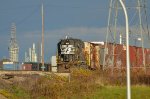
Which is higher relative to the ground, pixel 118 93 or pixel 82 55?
pixel 82 55

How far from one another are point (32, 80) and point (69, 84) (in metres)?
3.73

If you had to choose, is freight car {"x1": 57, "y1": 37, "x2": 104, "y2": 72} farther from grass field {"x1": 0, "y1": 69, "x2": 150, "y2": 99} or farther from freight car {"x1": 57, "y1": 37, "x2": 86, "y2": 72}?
grass field {"x1": 0, "y1": 69, "x2": 150, "y2": 99}

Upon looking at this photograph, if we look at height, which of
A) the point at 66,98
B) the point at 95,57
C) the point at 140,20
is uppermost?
the point at 140,20

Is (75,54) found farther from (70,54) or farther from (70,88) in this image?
(70,88)

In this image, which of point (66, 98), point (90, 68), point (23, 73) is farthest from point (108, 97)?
point (90, 68)

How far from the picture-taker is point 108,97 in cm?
2891

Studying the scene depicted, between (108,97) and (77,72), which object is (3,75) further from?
(108,97)

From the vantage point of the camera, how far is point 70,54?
156 feet

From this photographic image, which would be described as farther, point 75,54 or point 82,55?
point 82,55

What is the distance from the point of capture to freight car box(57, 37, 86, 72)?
47.4 metres

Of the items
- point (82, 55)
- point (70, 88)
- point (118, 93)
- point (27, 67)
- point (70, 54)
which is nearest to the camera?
point (118, 93)

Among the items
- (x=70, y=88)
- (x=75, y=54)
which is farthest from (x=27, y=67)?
(x=70, y=88)

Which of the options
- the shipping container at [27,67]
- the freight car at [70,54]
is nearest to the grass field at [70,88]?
the freight car at [70,54]

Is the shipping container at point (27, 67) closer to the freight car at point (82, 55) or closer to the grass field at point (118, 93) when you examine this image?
the freight car at point (82, 55)
